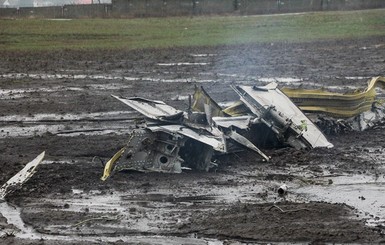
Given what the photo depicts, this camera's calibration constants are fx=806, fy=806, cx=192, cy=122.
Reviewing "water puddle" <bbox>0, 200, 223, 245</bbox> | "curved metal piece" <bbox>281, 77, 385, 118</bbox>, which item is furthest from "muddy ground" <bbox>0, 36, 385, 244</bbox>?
"curved metal piece" <bbox>281, 77, 385, 118</bbox>

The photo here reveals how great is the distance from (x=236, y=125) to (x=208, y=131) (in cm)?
92

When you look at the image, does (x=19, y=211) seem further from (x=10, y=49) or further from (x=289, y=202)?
(x=10, y=49)

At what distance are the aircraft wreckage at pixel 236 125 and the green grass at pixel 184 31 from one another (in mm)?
19711

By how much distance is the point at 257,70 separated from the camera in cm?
2431

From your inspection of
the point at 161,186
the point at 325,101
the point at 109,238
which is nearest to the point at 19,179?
the point at 161,186

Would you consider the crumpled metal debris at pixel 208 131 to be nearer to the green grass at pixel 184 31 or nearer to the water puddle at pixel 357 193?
the water puddle at pixel 357 193

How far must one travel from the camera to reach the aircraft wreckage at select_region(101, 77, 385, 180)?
11508mm

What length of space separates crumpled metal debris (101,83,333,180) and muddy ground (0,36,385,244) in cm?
23

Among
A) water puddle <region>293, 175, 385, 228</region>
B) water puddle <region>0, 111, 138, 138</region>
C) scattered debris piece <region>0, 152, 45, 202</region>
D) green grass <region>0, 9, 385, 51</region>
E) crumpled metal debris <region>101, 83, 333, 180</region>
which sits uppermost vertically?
crumpled metal debris <region>101, 83, 333, 180</region>

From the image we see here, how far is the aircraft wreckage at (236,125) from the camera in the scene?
11.5 metres

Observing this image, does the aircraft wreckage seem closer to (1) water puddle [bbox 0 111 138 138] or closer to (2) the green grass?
(1) water puddle [bbox 0 111 138 138]

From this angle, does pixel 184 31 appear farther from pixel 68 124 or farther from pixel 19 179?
pixel 19 179

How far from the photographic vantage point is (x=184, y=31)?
136 ft

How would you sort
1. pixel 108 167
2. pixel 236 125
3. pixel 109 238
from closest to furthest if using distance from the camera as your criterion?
pixel 109 238, pixel 108 167, pixel 236 125
